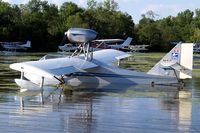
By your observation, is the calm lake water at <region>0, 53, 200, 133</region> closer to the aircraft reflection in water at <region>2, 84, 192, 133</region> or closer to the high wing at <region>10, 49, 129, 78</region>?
the aircraft reflection in water at <region>2, 84, 192, 133</region>

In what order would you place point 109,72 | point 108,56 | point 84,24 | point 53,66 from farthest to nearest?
point 84,24 → point 108,56 → point 109,72 → point 53,66

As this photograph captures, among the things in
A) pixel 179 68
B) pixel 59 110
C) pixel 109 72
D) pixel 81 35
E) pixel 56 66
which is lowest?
pixel 59 110

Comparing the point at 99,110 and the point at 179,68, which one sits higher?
the point at 179,68

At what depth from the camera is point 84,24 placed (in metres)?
105

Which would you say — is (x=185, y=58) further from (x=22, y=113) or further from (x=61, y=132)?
(x=61, y=132)

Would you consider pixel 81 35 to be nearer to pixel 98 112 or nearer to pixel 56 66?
pixel 56 66

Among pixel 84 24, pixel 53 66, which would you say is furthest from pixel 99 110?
pixel 84 24

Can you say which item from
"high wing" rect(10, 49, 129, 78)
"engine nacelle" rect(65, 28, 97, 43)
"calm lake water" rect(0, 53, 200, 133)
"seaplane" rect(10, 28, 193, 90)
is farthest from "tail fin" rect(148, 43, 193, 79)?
"engine nacelle" rect(65, 28, 97, 43)

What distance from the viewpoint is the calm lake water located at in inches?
399

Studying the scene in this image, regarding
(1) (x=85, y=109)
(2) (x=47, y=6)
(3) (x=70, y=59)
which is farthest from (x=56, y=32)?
(1) (x=85, y=109)

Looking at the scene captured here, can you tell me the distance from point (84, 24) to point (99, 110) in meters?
93.1

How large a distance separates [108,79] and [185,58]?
2978mm

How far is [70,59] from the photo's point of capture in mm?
18859

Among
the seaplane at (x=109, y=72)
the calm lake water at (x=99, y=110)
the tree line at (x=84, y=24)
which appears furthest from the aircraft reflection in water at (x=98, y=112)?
the tree line at (x=84, y=24)
